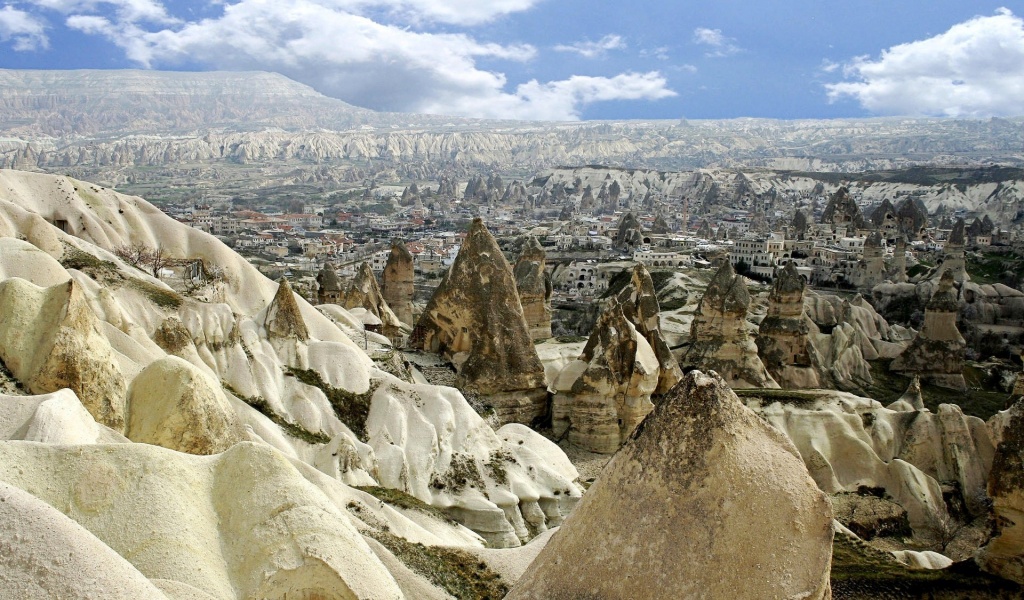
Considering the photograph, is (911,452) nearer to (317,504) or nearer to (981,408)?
(981,408)

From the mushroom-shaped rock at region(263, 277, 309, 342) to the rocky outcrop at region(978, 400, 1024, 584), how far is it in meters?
13.1

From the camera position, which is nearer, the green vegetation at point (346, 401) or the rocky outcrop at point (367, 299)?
the green vegetation at point (346, 401)

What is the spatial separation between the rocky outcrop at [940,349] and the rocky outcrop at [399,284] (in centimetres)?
2008

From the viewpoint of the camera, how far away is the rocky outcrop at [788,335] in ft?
102

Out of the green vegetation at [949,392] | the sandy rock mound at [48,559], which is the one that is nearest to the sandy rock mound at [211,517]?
the sandy rock mound at [48,559]

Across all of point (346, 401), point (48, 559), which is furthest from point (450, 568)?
point (346, 401)

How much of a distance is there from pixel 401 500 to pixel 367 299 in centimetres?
1714

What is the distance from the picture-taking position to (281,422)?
54.2 ft

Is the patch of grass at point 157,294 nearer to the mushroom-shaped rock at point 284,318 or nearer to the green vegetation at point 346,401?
the mushroom-shaped rock at point 284,318

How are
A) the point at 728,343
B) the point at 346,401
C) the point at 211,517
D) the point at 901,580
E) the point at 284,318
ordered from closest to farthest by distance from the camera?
1. the point at 211,517
2. the point at 901,580
3. the point at 346,401
4. the point at 284,318
5. the point at 728,343

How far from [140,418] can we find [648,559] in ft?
28.1

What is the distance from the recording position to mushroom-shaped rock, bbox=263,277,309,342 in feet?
61.3

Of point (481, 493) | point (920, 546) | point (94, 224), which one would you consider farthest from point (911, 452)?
point (94, 224)

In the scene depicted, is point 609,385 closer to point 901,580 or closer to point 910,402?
point 901,580
